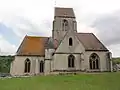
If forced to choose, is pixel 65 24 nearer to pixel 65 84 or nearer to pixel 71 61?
pixel 71 61

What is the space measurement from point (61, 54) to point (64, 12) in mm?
13249

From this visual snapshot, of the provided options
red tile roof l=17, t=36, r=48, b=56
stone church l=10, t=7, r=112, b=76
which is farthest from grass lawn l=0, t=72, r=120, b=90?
red tile roof l=17, t=36, r=48, b=56

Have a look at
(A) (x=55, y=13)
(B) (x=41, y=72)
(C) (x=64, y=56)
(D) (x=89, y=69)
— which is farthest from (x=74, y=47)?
(A) (x=55, y=13)

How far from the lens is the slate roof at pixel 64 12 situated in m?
52.0

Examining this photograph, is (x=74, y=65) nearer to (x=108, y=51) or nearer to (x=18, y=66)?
(x=108, y=51)

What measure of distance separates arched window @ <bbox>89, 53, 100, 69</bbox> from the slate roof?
1136 centimetres

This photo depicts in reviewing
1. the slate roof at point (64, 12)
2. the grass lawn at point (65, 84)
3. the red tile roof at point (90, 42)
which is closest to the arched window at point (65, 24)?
the slate roof at point (64, 12)

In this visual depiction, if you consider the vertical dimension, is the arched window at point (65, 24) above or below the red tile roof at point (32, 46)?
above

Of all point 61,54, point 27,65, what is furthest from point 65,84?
point 27,65

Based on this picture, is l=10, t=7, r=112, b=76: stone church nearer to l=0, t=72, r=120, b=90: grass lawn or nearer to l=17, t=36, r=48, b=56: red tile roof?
l=17, t=36, r=48, b=56: red tile roof

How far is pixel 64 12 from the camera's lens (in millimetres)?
52781

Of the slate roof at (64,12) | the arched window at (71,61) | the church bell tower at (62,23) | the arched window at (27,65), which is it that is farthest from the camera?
the slate roof at (64,12)

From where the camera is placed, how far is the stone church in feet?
143

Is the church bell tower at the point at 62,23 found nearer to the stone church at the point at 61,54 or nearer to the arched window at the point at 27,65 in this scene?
the stone church at the point at 61,54
